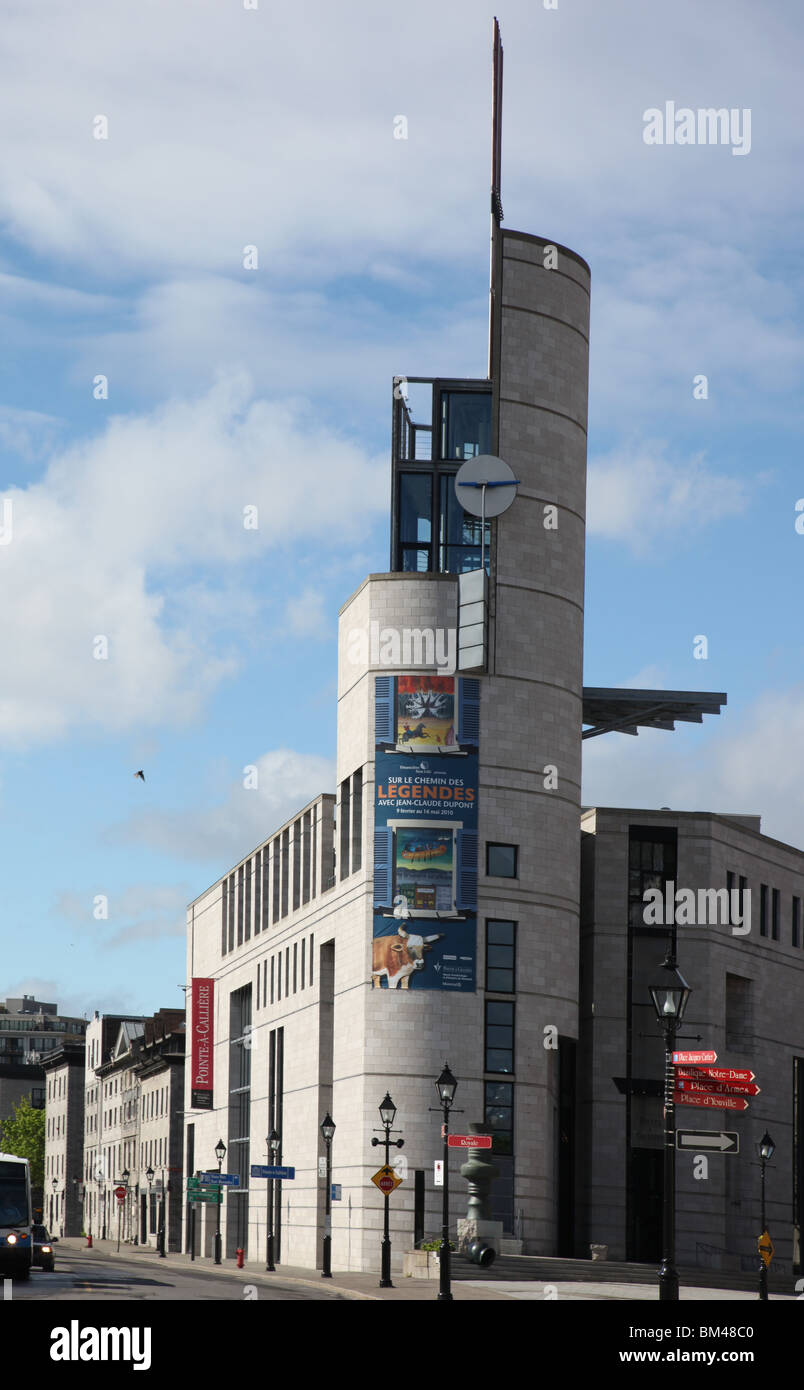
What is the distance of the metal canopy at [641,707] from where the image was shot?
7575 cm

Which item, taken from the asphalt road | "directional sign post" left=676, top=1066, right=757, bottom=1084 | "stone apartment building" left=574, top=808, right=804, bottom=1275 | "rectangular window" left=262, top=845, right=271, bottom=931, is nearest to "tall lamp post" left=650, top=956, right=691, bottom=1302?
"directional sign post" left=676, top=1066, right=757, bottom=1084

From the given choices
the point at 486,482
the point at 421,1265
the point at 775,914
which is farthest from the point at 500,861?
the point at 775,914

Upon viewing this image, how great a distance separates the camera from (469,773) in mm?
66688

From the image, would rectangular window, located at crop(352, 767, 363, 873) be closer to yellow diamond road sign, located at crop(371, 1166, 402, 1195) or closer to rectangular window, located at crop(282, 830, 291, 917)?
rectangular window, located at crop(282, 830, 291, 917)

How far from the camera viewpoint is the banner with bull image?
6575 cm

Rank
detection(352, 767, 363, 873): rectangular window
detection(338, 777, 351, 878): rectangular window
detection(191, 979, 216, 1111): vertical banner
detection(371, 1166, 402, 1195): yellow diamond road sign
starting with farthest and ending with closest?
detection(191, 979, 216, 1111): vertical banner < detection(338, 777, 351, 878): rectangular window < detection(352, 767, 363, 873): rectangular window < detection(371, 1166, 402, 1195): yellow diamond road sign

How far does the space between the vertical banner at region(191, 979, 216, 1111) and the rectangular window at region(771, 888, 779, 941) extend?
1414 inches

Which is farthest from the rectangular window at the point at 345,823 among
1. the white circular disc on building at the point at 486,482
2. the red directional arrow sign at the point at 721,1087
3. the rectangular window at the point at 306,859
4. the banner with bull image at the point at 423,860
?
the red directional arrow sign at the point at 721,1087

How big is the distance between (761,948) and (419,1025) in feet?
61.1

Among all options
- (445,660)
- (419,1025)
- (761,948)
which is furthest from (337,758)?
(761,948)

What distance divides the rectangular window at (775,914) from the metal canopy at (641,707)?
27.1ft

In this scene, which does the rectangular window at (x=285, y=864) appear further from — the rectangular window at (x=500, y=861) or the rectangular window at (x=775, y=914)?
the rectangular window at (x=775, y=914)
